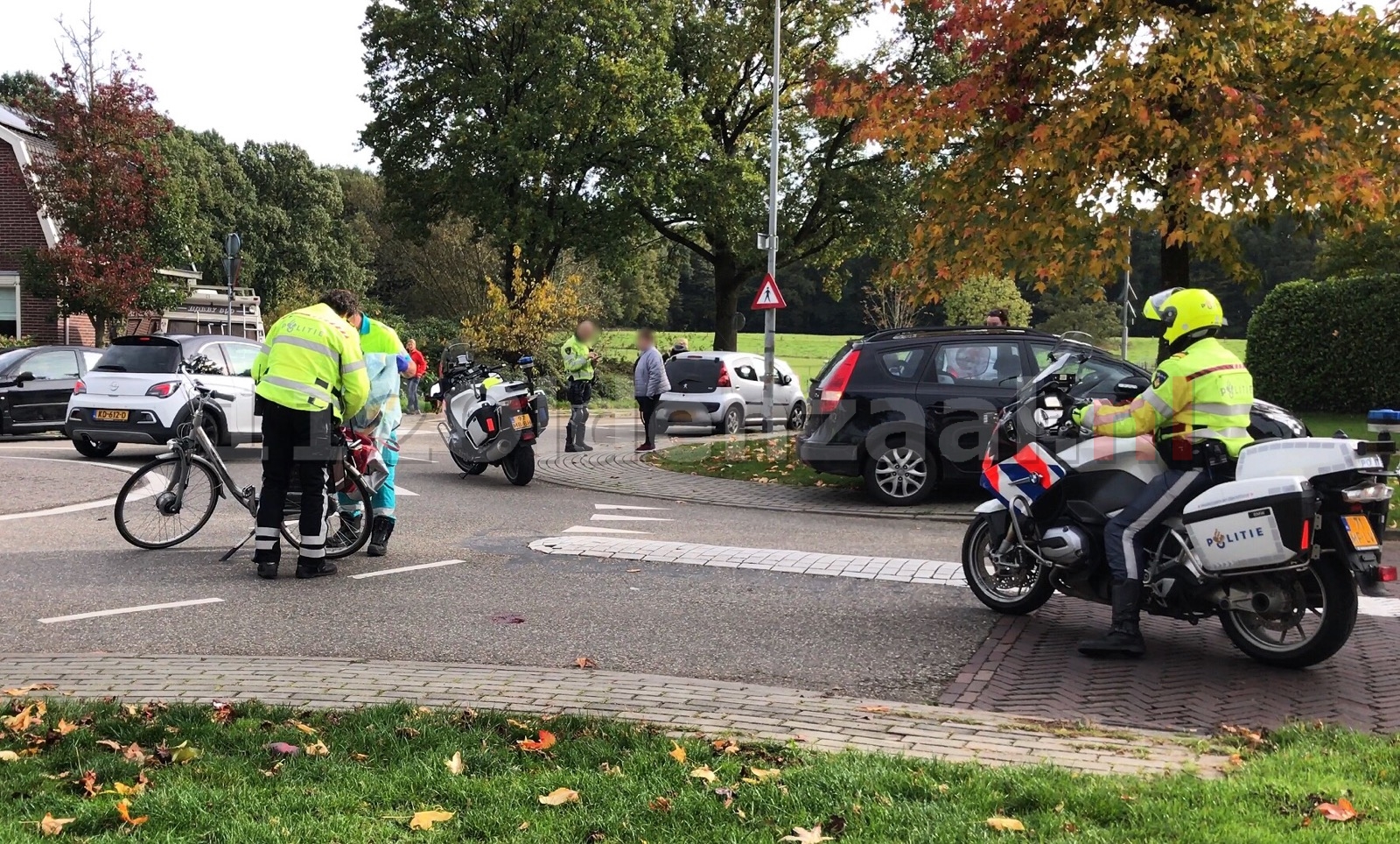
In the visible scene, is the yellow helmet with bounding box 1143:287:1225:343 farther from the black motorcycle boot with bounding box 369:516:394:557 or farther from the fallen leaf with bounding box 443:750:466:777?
the black motorcycle boot with bounding box 369:516:394:557

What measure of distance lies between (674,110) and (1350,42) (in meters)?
27.2

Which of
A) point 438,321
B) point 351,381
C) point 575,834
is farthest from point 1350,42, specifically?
point 438,321

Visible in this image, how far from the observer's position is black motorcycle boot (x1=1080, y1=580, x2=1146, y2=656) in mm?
6027

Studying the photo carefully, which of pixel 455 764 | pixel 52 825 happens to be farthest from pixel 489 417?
pixel 52 825

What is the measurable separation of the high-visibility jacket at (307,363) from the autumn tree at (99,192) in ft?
72.1

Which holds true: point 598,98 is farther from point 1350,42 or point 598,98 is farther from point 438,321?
point 1350,42

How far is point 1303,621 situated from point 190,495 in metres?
7.44

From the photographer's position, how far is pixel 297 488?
→ 330 inches

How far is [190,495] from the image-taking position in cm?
893

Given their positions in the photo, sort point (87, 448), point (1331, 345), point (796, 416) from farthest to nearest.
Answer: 1. point (796, 416)
2. point (1331, 345)
3. point (87, 448)

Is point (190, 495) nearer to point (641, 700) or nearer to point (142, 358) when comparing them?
point (641, 700)

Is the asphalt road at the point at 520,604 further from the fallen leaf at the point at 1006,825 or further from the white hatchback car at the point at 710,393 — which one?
the white hatchback car at the point at 710,393

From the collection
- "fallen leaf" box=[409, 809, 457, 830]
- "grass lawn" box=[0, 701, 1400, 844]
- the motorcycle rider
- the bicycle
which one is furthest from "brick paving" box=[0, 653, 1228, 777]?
the bicycle

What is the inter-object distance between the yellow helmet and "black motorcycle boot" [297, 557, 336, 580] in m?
5.50
